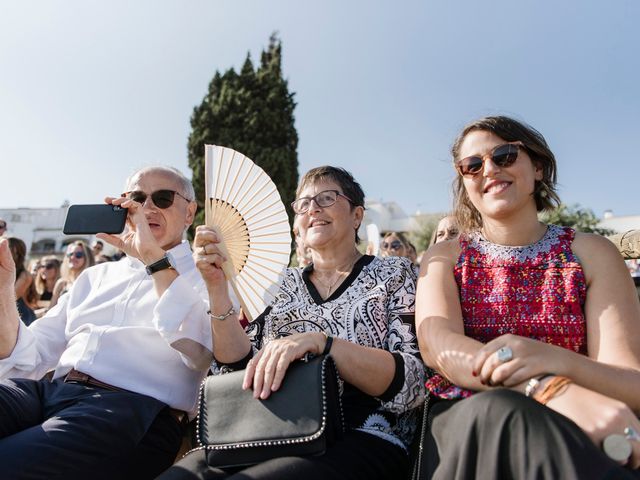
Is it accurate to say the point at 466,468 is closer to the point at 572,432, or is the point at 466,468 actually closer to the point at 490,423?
the point at 490,423

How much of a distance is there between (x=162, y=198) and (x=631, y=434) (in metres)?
2.27

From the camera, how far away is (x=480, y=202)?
2133mm

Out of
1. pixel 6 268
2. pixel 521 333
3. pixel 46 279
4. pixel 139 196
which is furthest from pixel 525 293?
pixel 46 279

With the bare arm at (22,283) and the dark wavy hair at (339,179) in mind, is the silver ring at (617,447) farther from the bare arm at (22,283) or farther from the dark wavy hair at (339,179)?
the bare arm at (22,283)

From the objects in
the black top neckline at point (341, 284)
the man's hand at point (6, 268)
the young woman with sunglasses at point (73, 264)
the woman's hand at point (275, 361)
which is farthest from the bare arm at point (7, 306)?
the young woman with sunglasses at point (73, 264)

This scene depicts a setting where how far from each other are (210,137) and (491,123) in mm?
23161

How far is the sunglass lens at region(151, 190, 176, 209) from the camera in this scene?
262cm

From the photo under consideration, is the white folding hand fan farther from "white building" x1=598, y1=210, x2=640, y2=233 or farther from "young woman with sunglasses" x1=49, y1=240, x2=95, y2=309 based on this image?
"white building" x1=598, y1=210, x2=640, y2=233

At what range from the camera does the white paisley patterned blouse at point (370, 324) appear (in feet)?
6.49

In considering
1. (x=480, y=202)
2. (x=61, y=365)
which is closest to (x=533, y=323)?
(x=480, y=202)

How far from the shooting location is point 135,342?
7.77 ft

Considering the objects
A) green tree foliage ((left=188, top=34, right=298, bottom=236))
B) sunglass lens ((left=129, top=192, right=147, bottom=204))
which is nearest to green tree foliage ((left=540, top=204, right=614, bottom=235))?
green tree foliage ((left=188, top=34, right=298, bottom=236))

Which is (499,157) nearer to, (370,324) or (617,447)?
(370,324)

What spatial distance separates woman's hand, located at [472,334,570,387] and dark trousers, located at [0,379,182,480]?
150cm
